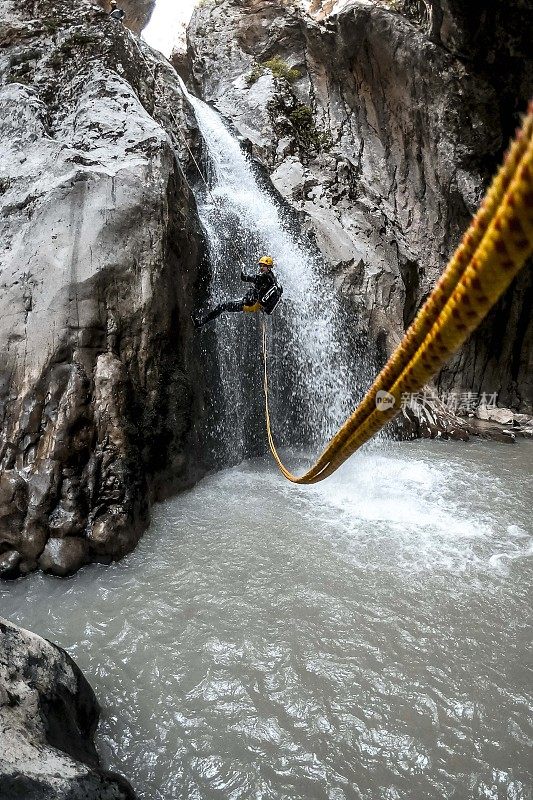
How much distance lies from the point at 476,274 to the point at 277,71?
42.6 feet

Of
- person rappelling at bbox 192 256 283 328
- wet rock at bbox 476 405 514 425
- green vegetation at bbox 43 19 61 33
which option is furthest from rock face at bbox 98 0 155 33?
wet rock at bbox 476 405 514 425

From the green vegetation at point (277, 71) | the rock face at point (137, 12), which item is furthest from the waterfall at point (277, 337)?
the rock face at point (137, 12)

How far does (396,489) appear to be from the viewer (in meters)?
5.86

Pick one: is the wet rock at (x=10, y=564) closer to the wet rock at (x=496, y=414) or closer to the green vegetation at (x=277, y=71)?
the wet rock at (x=496, y=414)

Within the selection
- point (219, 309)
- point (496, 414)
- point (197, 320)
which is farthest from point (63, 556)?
point (496, 414)

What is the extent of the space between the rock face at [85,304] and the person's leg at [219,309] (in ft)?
0.75

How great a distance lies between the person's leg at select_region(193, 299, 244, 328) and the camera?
6.16 meters

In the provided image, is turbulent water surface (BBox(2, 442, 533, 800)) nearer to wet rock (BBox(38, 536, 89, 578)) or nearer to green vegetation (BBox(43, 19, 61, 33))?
wet rock (BBox(38, 536, 89, 578))

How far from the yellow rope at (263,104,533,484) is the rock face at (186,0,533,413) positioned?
287 inches

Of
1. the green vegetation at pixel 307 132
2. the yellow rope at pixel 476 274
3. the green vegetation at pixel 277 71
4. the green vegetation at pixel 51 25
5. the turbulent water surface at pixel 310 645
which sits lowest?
the turbulent water surface at pixel 310 645

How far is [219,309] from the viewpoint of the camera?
628 cm

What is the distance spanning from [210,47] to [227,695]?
15386 mm

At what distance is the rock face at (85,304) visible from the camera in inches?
172

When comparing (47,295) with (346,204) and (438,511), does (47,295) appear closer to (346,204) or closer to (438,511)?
(438,511)
